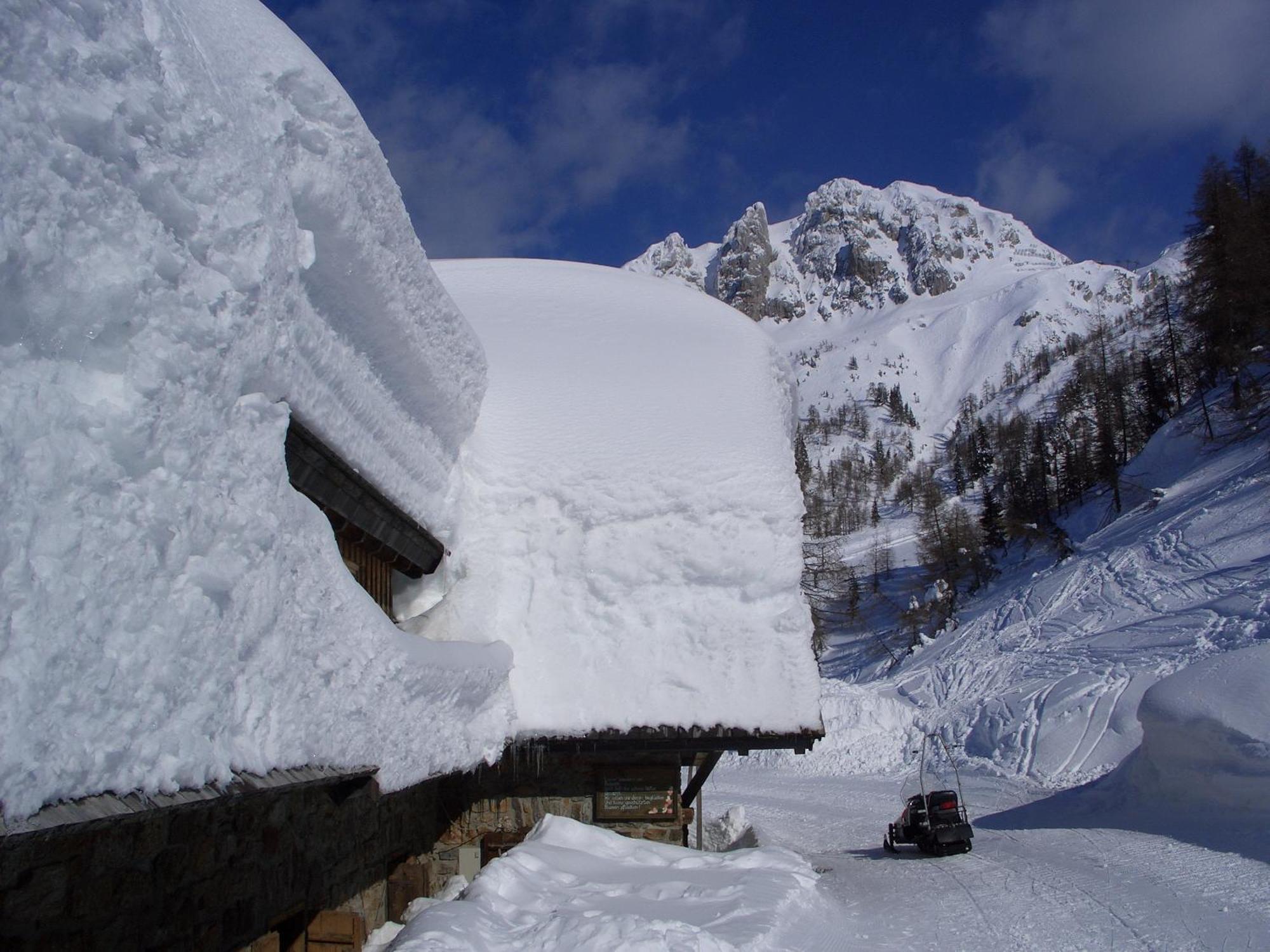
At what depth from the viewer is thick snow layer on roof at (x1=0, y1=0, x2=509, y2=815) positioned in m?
2.29

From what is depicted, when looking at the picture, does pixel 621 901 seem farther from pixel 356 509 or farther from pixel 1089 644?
pixel 1089 644

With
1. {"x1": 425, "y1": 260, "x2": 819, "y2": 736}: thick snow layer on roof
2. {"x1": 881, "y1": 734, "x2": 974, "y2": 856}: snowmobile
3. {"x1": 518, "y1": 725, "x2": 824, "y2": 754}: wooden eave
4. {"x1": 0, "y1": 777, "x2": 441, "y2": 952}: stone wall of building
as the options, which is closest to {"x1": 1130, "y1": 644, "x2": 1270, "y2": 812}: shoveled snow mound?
{"x1": 881, "y1": 734, "x2": 974, "y2": 856}: snowmobile

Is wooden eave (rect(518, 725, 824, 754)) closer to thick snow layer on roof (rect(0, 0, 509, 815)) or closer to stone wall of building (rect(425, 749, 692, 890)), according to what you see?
stone wall of building (rect(425, 749, 692, 890))

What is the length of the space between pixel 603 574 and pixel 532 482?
0.99 m

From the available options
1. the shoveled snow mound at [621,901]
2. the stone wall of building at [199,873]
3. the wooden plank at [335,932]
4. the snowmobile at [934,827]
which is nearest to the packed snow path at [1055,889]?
the snowmobile at [934,827]

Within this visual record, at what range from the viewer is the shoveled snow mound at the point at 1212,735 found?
10.6 meters

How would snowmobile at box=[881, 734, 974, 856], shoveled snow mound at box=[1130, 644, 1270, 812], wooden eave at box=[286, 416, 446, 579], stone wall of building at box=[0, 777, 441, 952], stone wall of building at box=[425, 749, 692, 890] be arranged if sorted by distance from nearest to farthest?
stone wall of building at box=[0, 777, 441, 952]
wooden eave at box=[286, 416, 446, 579]
stone wall of building at box=[425, 749, 692, 890]
shoveled snow mound at box=[1130, 644, 1270, 812]
snowmobile at box=[881, 734, 974, 856]

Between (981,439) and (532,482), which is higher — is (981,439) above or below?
above

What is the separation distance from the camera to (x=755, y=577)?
7.65 metres

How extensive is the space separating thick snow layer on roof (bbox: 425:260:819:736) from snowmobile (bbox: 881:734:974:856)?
17.4 feet

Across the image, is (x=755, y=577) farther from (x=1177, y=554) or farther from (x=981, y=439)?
(x=981, y=439)

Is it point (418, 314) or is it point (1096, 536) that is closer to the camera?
point (418, 314)

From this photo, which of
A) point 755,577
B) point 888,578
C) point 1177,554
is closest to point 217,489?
point 755,577

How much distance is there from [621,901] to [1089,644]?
21.0 meters
